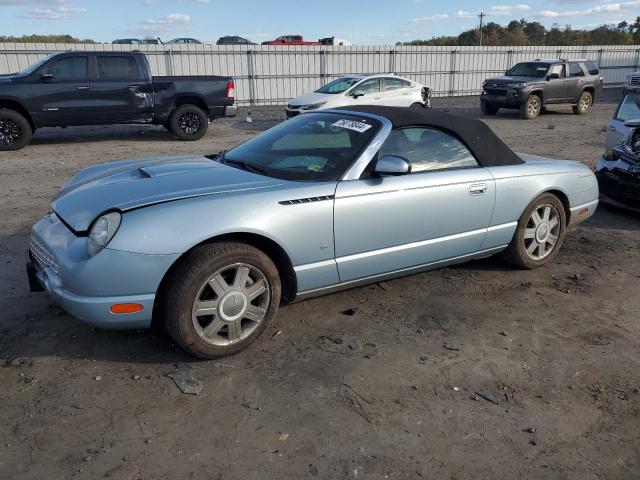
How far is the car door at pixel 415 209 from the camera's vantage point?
3.74 meters

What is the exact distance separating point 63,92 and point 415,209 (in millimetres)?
9966

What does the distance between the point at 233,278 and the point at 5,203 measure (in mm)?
5114

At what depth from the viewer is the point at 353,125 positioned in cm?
416

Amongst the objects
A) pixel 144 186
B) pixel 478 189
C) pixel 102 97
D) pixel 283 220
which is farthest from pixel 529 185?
pixel 102 97

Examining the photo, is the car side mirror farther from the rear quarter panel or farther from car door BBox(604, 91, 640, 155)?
car door BBox(604, 91, 640, 155)

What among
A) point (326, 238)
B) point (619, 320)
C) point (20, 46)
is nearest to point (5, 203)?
point (326, 238)

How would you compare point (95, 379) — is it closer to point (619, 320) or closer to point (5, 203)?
point (619, 320)

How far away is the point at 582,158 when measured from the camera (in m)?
10.6

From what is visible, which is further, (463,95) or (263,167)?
(463,95)

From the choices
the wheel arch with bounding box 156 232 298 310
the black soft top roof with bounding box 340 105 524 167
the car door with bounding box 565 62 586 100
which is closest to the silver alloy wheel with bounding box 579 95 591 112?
the car door with bounding box 565 62 586 100

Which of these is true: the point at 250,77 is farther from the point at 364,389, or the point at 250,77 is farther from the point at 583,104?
the point at 364,389

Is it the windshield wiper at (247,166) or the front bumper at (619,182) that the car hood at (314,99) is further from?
the windshield wiper at (247,166)

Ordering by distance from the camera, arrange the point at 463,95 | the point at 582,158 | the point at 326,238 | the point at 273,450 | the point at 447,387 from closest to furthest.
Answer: the point at 273,450
the point at 447,387
the point at 326,238
the point at 582,158
the point at 463,95

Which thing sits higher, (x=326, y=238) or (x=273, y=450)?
(x=326, y=238)
